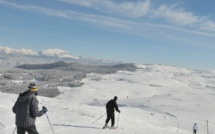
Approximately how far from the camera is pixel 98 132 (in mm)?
17828

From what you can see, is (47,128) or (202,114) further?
(202,114)

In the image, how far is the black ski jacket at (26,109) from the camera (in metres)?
8.93

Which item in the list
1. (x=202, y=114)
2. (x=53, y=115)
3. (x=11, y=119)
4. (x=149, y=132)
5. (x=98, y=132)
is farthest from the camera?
(x=202, y=114)

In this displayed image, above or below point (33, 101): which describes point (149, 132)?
below

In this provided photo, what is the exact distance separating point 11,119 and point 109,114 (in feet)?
21.8

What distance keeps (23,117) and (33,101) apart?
0.53m

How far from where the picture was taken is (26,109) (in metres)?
8.95

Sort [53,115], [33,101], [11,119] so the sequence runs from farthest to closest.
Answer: [53,115] < [11,119] < [33,101]

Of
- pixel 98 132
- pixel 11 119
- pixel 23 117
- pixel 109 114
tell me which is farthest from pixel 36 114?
pixel 11 119

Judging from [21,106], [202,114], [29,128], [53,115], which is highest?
[21,106]

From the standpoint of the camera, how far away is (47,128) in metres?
18.9

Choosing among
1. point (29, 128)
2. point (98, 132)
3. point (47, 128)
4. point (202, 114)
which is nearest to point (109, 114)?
point (98, 132)

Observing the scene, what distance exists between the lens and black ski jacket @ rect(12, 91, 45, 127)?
8930 millimetres

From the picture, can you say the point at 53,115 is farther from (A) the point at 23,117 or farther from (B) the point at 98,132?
(A) the point at 23,117
